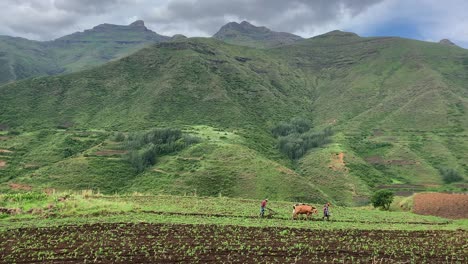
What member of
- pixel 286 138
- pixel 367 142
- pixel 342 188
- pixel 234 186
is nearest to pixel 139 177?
pixel 234 186

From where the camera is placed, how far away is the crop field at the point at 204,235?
22.2 meters

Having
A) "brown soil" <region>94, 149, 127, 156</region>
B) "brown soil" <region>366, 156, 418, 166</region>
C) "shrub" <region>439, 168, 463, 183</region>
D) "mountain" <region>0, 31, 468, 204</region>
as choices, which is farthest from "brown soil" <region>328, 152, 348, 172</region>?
"brown soil" <region>94, 149, 127, 156</region>

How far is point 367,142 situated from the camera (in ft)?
361

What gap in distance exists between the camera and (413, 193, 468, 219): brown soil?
147ft

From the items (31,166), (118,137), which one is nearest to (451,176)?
(118,137)

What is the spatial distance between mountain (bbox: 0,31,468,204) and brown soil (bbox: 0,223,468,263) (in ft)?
116

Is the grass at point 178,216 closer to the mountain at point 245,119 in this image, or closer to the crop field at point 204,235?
the crop field at point 204,235

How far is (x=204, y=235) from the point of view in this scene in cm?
2697

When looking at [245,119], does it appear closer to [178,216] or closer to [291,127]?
[291,127]

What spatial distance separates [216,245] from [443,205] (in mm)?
35866

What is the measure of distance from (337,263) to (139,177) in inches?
2301

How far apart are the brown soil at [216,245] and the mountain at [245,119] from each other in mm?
35209

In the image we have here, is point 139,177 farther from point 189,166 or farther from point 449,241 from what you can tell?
point 449,241

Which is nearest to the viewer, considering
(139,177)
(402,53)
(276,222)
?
(276,222)
